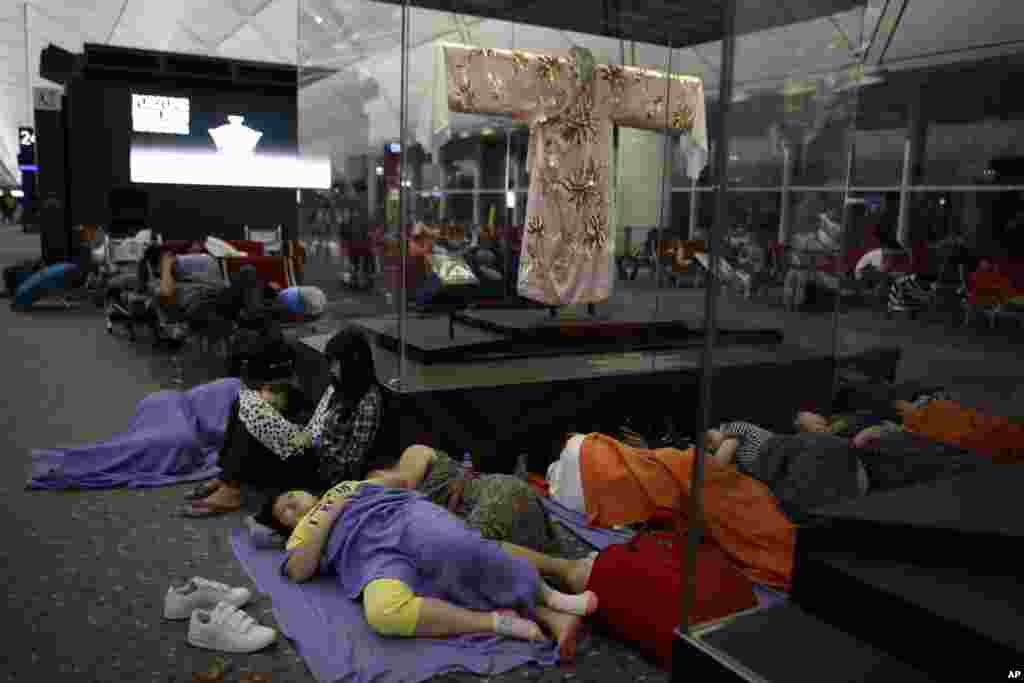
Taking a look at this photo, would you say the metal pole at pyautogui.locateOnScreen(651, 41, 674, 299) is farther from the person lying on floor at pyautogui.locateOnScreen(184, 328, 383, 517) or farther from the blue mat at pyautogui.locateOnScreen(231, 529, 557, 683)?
the blue mat at pyautogui.locateOnScreen(231, 529, 557, 683)

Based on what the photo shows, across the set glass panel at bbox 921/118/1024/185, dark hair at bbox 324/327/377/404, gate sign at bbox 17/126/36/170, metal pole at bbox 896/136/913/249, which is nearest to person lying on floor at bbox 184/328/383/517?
dark hair at bbox 324/327/377/404

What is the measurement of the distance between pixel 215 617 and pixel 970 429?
3.20 m

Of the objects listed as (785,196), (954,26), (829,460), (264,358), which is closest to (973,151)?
(954,26)

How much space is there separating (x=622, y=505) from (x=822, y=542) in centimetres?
156

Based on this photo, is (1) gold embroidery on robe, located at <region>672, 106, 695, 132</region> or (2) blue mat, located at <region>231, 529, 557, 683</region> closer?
(2) blue mat, located at <region>231, 529, 557, 683</region>

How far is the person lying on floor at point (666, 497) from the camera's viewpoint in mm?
3129

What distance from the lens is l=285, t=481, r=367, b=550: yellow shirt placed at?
2.96 meters

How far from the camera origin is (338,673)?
237 centimetres

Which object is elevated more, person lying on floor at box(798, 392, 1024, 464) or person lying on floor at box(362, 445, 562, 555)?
person lying on floor at box(798, 392, 1024, 464)

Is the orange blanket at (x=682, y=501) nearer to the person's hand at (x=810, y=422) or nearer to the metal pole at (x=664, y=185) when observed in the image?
the person's hand at (x=810, y=422)

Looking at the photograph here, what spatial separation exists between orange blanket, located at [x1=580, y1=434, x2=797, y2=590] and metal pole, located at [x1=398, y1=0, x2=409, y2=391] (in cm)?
113

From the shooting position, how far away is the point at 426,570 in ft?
8.81

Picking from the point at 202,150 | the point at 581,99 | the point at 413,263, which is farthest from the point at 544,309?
the point at 202,150

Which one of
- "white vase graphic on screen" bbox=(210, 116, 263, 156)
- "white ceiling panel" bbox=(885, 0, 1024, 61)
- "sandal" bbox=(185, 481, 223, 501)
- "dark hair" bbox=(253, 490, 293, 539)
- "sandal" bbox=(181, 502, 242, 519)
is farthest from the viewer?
"white vase graphic on screen" bbox=(210, 116, 263, 156)
